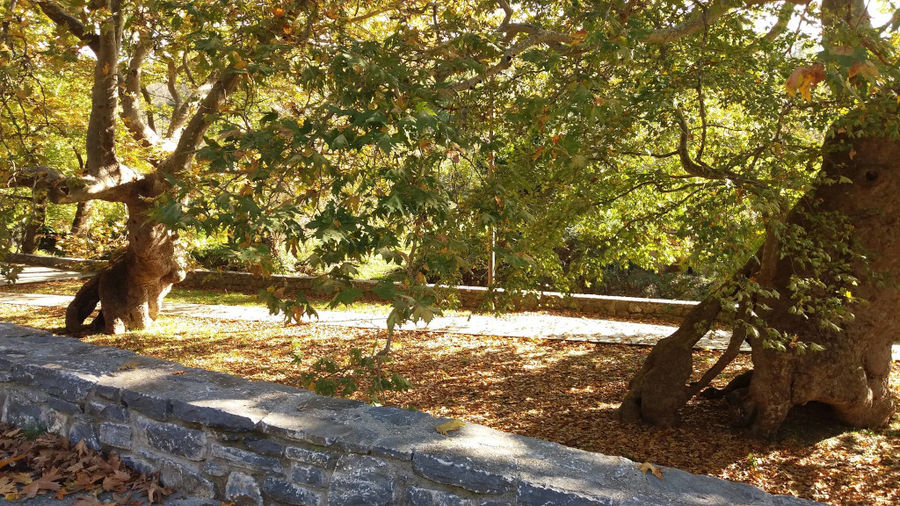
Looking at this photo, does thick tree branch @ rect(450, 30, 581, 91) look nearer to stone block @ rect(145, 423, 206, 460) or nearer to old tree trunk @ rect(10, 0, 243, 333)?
stone block @ rect(145, 423, 206, 460)

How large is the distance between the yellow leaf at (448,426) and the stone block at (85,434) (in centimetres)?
181

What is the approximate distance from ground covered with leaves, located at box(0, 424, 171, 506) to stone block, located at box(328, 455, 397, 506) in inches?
37.3

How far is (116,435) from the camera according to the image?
3070 millimetres

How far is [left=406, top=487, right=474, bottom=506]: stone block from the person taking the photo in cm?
229

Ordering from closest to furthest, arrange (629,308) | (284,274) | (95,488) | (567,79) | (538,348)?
1. (95,488)
2. (567,79)
3. (538,348)
4. (629,308)
5. (284,274)

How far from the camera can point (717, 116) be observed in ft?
25.0

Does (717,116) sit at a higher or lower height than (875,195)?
higher

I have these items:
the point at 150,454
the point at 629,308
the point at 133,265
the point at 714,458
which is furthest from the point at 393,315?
the point at 629,308

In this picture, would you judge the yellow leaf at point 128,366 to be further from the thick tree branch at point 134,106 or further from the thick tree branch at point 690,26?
the thick tree branch at point 134,106

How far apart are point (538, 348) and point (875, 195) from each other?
16.4 feet

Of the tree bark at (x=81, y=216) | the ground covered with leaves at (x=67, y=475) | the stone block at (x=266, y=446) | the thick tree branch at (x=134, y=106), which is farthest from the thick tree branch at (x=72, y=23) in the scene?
the tree bark at (x=81, y=216)

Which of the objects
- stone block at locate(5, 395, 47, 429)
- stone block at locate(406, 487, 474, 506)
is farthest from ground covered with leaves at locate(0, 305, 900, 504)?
stone block at locate(406, 487, 474, 506)

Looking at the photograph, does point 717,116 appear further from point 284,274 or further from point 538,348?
point 284,274

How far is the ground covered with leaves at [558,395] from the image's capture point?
5.25 metres
